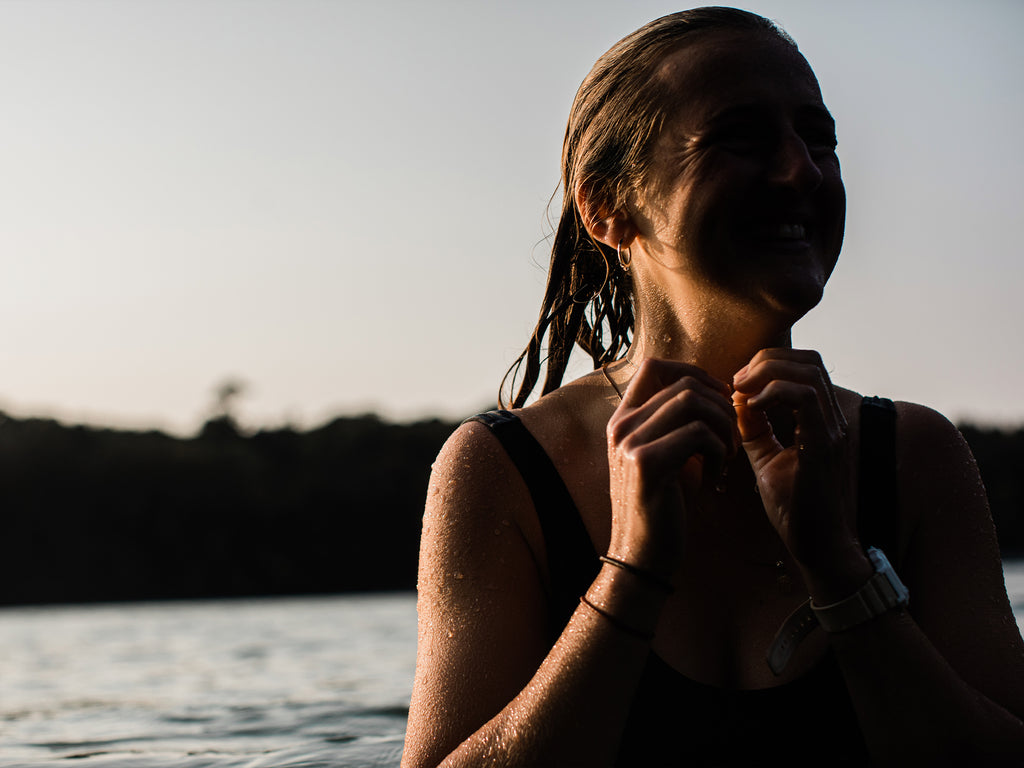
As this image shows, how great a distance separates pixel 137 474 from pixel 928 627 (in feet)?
207

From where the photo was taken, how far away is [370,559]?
199 feet

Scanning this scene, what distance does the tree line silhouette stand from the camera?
57844 mm

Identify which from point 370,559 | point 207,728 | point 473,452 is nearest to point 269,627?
point 207,728

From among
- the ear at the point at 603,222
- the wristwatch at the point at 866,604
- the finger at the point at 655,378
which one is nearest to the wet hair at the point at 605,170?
the ear at the point at 603,222

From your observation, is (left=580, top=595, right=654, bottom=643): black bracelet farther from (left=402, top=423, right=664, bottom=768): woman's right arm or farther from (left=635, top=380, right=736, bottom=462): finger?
(left=635, top=380, right=736, bottom=462): finger

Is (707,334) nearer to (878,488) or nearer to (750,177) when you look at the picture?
(750,177)

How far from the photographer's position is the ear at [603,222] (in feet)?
7.53

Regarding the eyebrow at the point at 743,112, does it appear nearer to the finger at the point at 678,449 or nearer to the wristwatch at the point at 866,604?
the finger at the point at 678,449

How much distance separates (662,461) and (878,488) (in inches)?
25.9

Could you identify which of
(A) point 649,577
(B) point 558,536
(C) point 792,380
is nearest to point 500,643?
(B) point 558,536

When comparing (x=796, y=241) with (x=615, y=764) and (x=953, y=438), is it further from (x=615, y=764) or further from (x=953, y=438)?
(x=615, y=764)

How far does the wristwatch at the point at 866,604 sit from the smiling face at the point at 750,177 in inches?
21.9

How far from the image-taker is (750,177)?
199 cm

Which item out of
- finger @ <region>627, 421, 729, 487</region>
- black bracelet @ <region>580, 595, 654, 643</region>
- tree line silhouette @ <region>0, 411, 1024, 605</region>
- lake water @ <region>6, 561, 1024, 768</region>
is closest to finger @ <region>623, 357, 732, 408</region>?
finger @ <region>627, 421, 729, 487</region>
